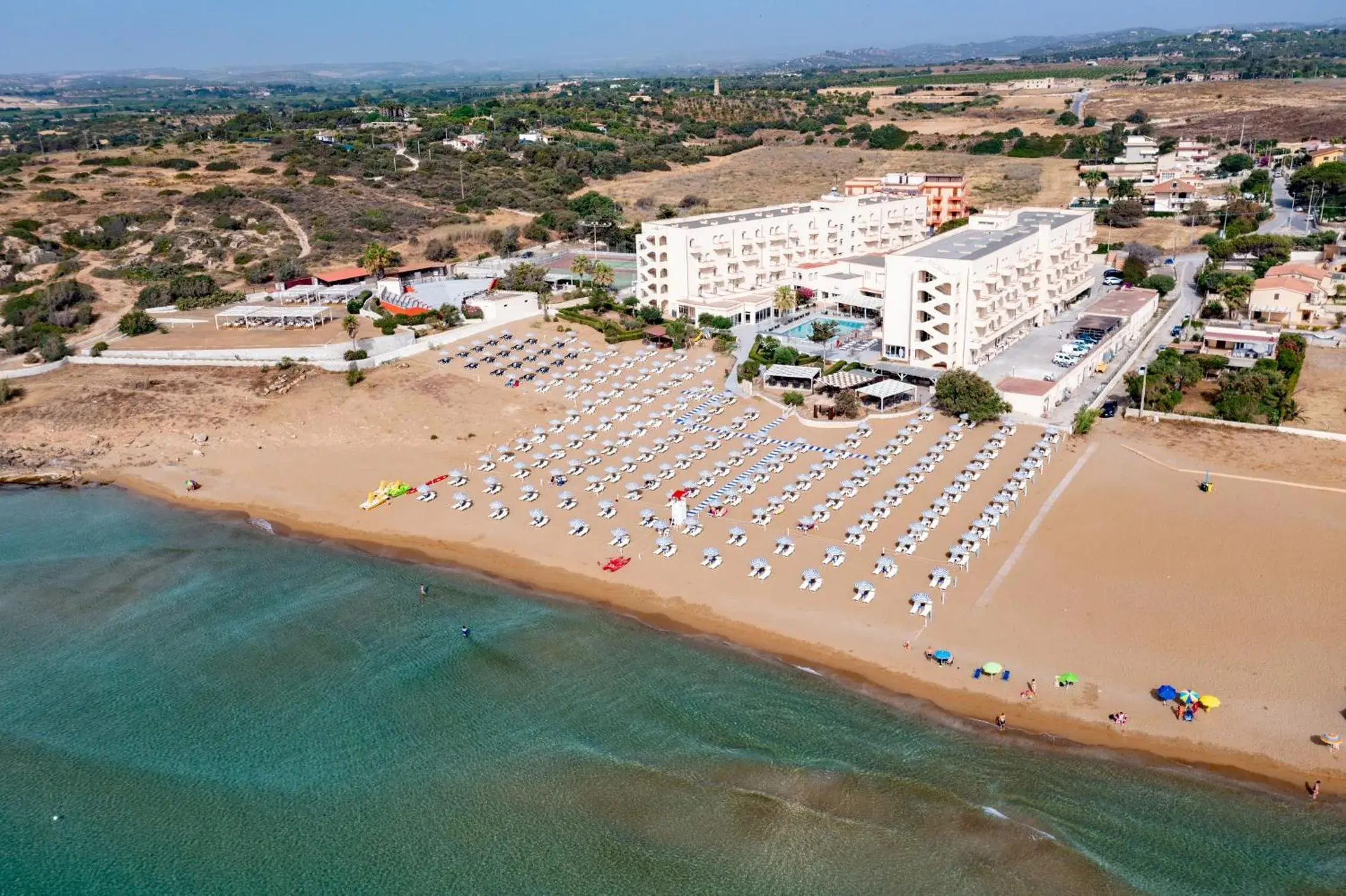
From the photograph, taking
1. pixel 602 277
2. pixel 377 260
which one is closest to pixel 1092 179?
pixel 602 277

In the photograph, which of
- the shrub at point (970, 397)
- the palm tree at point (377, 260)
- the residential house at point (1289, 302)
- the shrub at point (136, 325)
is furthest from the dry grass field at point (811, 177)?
the shrub at point (970, 397)

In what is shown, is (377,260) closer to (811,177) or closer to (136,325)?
(136,325)

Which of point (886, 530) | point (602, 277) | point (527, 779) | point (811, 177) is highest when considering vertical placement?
point (811, 177)

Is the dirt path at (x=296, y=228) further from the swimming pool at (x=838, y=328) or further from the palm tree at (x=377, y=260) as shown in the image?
the swimming pool at (x=838, y=328)

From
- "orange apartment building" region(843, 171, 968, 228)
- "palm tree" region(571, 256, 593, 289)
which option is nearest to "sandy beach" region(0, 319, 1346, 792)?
"palm tree" region(571, 256, 593, 289)

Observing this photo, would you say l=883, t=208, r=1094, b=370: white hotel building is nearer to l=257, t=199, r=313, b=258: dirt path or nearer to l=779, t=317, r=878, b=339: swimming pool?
l=779, t=317, r=878, b=339: swimming pool

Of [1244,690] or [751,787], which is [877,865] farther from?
[1244,690]
